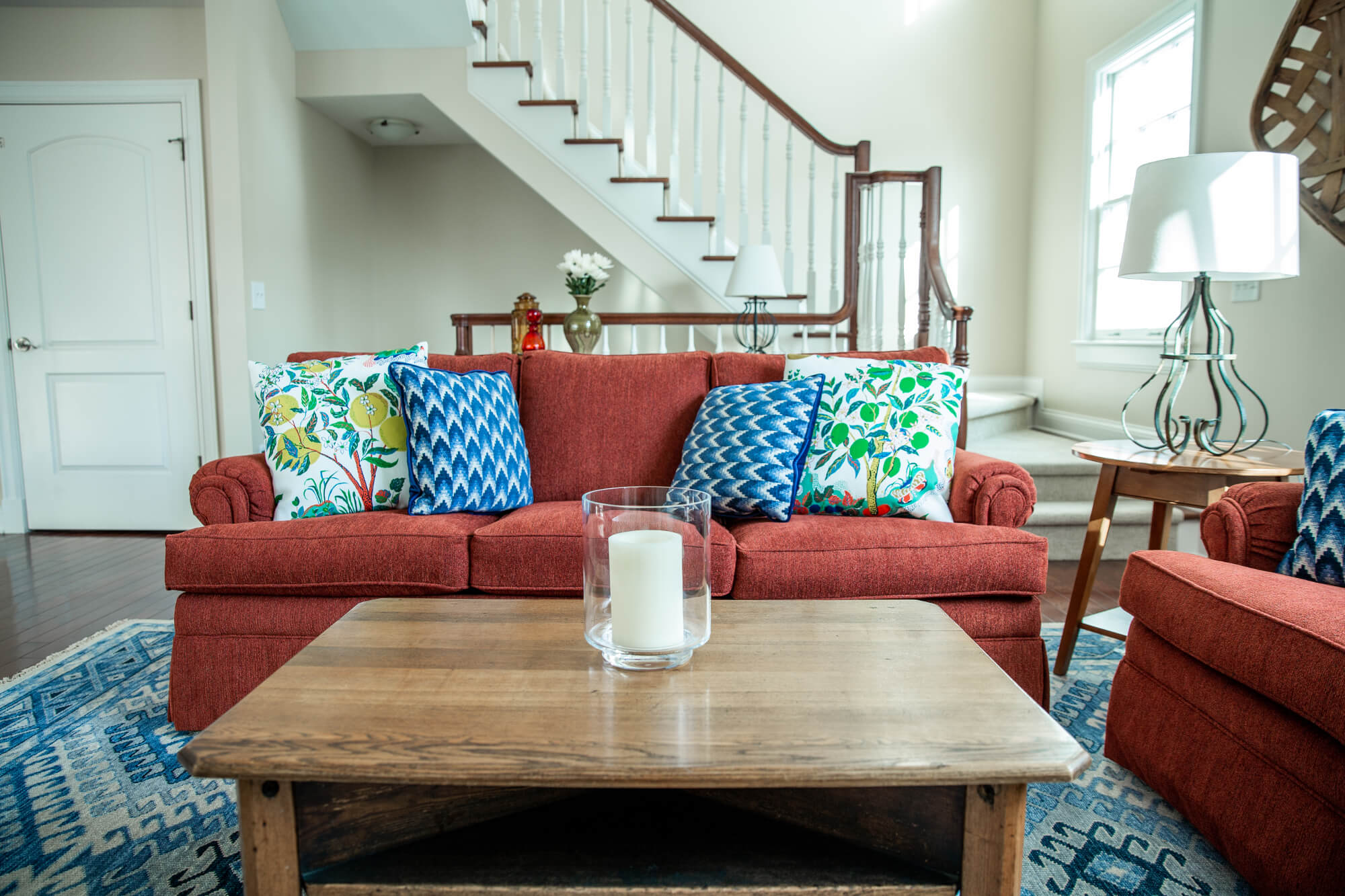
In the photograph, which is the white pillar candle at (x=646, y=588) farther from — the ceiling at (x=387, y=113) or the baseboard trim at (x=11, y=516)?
the baseboard trim at (x=11, y=516)

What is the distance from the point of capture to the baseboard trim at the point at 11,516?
3.95m

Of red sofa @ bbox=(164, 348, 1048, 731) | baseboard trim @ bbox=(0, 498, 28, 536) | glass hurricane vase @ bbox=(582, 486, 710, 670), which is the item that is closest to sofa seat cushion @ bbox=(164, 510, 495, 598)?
red sofa @ bbox=(164, 348, 1048, 731)

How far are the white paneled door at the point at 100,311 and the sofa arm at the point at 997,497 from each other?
3.59m

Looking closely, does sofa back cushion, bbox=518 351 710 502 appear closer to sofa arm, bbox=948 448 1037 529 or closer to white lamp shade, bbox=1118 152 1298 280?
sofa arm, bbox=948 448 1037 529

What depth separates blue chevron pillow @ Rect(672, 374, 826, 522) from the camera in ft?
6.53

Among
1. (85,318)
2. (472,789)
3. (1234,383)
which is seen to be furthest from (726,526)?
(85,318)

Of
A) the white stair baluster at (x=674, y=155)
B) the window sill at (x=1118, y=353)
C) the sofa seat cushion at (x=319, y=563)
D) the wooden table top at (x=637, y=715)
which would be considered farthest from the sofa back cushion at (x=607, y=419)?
the window sill at (x=1118, y=353)

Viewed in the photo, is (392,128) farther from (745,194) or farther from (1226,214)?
(1226,214)

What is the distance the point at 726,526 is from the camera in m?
2.06

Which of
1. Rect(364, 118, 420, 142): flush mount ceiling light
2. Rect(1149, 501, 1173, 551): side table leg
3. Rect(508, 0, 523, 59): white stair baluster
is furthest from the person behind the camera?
Rect(364, 118, 420, 142): flush mount ceiling light

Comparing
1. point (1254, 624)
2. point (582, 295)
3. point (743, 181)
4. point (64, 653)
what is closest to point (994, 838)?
point (1254, 624)

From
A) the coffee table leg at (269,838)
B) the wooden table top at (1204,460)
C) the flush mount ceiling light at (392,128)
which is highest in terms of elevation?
the flush mount ceiling light at (392,128)

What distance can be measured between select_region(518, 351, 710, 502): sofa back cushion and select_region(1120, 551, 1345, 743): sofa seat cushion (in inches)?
48.0

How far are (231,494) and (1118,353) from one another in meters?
4.01
